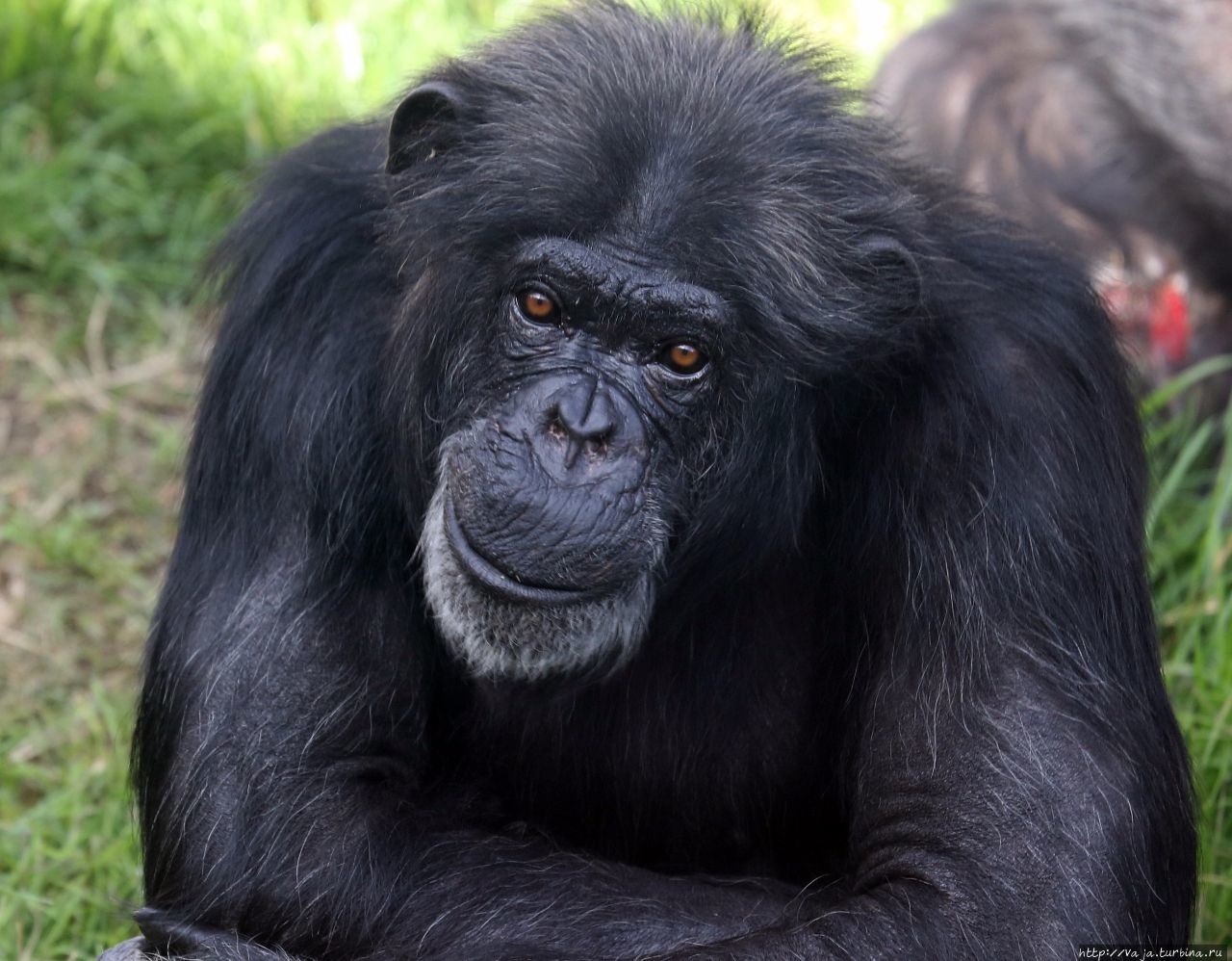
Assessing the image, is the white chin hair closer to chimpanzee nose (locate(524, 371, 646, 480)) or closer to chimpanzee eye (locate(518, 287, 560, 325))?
chimpanzee nose (locate(524, 371, 646, 480))

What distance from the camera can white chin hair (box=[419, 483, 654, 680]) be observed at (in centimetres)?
410

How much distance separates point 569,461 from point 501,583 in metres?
0.32

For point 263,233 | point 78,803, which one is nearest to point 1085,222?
point 263,233

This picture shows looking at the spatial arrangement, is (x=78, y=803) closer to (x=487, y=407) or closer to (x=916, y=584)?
(x=487, y=407)

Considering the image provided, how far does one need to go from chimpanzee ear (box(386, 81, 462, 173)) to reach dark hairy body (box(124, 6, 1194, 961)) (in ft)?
0.04

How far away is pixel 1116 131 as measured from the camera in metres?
8.23

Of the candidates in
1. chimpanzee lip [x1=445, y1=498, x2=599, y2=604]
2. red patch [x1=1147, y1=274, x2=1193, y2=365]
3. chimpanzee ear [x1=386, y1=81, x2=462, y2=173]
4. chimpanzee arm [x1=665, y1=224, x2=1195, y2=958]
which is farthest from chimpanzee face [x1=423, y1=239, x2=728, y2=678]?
red patch [x1=1147, y1=274, x2=1193, y2=365]

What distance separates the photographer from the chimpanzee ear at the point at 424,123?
4328 millimetres

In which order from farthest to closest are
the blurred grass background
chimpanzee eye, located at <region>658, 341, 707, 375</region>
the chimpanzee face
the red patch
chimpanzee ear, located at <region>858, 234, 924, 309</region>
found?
the red patch
the blurred grass background
chimpanzee ear, located at <region>858, 234, 924, 309</region>
chimpanzee eye, located at <region>658, 341, 707, 375</region>
the chimpanzee face

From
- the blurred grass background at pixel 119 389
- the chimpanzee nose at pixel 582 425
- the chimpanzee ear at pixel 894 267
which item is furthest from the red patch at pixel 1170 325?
the chimpanzee nose at pixel 582 425

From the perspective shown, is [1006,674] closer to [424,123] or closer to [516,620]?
[516,620]

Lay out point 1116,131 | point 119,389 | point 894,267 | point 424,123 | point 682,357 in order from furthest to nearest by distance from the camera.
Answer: point 1116,131
point 119,389
point 424,123
point 894,267
point 682,357

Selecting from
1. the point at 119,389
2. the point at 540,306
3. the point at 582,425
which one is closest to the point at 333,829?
the point at 582,425

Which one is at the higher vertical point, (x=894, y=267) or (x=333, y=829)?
(x=894, y=267)
